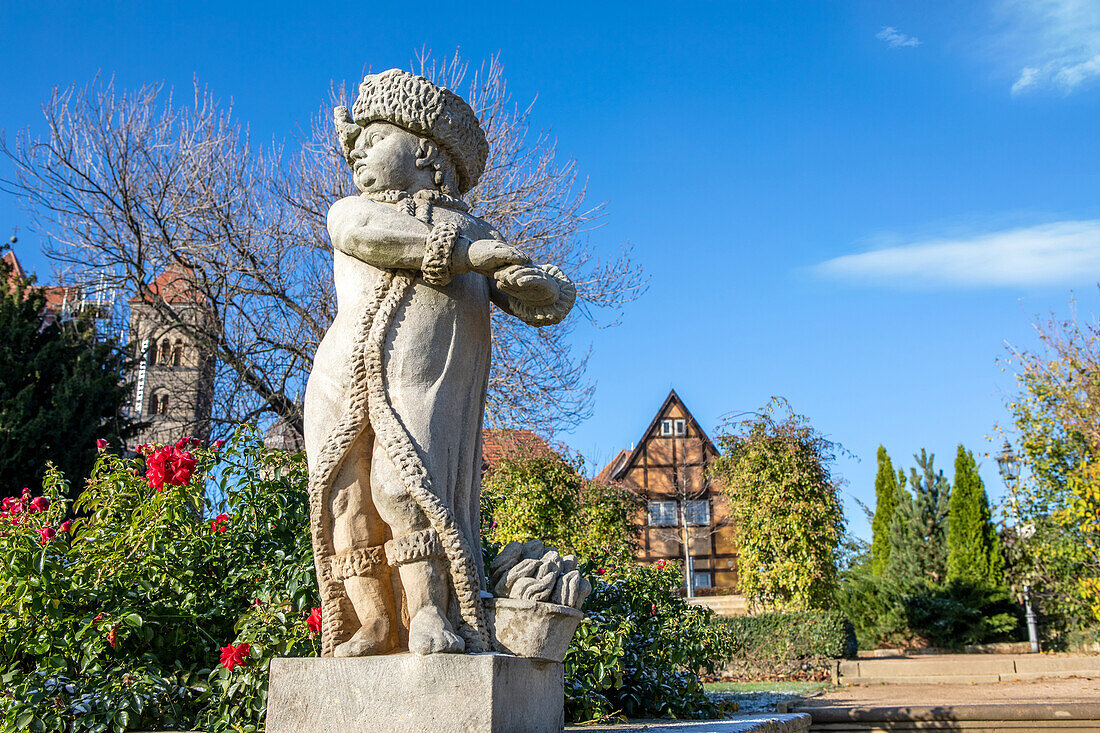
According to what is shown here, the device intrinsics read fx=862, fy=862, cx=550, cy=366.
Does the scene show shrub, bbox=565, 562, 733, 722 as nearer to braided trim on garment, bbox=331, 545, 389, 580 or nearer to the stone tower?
braided trim on garment, bbox=331, 545, 389, 580

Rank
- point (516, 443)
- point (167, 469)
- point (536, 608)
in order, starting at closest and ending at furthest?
point (536, 608) < point (167, 469) < point (516, 443)

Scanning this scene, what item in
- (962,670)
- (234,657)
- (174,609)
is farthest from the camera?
(962,670)

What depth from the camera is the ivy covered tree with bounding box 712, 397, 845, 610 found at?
44.4 ft

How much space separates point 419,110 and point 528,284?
706 millimetres

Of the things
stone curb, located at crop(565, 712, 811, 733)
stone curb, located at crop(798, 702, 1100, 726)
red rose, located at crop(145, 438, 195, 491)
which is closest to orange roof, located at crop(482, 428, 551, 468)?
stone curb, located at crop(798, 702, 1100, 726)

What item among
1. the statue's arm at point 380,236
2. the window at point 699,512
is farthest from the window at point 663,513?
the statue's arm at point 380,236

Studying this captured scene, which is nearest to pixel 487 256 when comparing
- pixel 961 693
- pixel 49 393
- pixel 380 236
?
pixel 380 236

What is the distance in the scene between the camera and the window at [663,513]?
2677 centimetres

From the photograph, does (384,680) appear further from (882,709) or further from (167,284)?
(167,284)

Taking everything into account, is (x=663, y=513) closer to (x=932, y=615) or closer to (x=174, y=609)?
(x=932, y=615)

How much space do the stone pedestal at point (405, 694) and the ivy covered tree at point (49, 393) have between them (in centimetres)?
1056

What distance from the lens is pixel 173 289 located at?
1353 cm

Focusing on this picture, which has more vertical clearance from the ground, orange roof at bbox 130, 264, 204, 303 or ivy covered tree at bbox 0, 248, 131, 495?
orange roof at bbox 130, 264, 204, 303

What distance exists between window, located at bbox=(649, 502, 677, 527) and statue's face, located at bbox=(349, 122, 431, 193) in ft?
80.6
